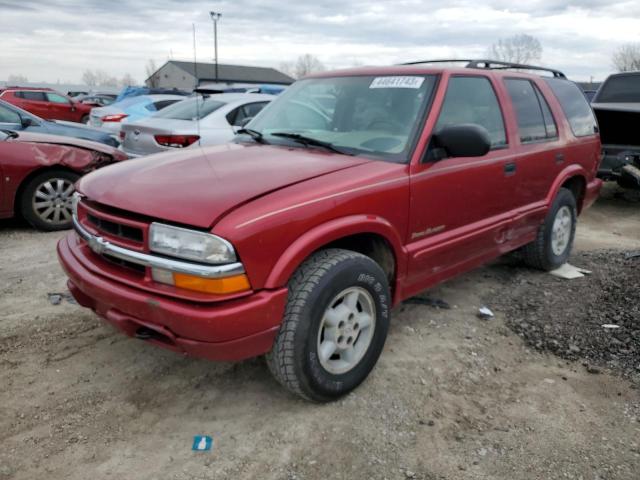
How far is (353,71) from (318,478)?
2775 millimetres

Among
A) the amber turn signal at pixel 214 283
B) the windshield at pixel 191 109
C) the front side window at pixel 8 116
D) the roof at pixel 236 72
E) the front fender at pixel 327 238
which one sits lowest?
the amber turn signal at pixel 214 283

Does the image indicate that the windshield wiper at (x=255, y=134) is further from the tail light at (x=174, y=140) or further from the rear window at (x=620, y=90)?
the rear window at (x=620, y=90)

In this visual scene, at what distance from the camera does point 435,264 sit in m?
3.51

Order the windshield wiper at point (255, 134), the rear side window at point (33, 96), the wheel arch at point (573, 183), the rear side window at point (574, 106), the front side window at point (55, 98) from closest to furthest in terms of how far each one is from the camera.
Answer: the windshield wiper at point (255, 134), the wheel arch at point (573, 183), the rear side window at point (574, 106), the rear side window at point (33, 96), the front side window at point (55, 98)

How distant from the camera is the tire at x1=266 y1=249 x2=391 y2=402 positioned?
8.59ft

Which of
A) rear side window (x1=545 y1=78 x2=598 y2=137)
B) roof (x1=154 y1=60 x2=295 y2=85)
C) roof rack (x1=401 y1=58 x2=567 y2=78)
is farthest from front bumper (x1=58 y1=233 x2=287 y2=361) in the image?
roof (x1=154 y1=60 x2=295 y2=85)

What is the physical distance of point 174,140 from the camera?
6789 millimetres

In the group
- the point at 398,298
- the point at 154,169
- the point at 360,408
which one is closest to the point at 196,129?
the point at 154,169

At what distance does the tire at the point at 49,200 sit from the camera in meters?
5.92

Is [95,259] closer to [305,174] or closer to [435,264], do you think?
[305,174]

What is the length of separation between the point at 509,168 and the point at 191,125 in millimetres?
4559

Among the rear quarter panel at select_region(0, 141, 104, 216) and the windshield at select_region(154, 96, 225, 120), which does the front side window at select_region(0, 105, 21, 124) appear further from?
the rear quarter panel at select_region(0, 141, 104, 216)

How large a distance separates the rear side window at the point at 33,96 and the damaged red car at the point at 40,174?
1569cm

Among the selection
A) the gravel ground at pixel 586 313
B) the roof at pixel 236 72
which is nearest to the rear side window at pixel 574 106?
the gravel ground at pixel 586 313
